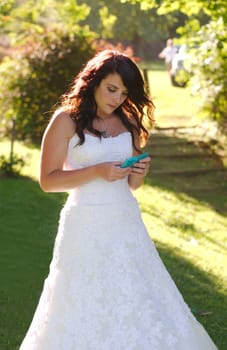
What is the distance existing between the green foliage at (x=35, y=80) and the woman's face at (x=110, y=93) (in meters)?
10.9

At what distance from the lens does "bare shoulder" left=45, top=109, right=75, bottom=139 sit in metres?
3.94

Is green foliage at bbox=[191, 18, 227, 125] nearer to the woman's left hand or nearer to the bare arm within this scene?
the woman's left hand

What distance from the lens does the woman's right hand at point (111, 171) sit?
3865 mm

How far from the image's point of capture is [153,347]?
3.99 meters

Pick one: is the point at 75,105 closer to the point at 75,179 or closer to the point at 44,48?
the point at 75,179

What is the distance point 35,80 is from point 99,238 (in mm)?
11195

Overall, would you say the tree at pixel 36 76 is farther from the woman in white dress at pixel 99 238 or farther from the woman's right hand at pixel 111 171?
the woman's right hand at pixel 111 171

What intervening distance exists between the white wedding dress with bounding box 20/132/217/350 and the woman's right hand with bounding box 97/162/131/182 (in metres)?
0.14

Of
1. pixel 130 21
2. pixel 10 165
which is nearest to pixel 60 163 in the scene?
pixel 10 165

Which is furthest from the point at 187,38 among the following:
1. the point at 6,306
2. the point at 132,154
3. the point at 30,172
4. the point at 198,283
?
the point at 132,154

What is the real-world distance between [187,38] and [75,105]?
337 inches

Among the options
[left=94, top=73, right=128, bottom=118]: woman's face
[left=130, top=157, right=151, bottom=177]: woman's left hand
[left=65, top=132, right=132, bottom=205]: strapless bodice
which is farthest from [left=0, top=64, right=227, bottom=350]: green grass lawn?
[left=94, top=73, right=128, bottom=118]: woman's face

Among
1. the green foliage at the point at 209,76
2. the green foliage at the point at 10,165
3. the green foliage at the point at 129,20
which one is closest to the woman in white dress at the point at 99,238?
the green foliage at the point at 10,165

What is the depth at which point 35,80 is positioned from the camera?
14.9 m
